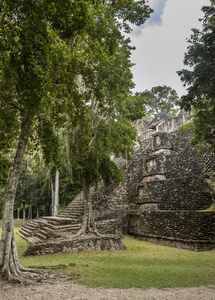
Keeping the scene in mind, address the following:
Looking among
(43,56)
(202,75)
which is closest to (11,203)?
(43,56)

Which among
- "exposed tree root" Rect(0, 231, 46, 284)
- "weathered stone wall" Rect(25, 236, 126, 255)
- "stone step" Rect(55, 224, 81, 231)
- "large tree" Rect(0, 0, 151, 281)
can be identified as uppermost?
"large tree" Rect(0, 0, 151, 281)

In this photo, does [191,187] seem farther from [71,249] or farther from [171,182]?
[71,249]

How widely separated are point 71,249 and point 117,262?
224cm

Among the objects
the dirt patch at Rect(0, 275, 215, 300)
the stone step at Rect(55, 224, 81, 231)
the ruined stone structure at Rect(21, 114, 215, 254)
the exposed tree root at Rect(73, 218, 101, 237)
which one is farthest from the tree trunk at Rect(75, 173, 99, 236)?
the dirt patch at Rect(0, 275, 215, 300)

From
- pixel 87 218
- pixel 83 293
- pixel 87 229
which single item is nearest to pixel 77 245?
pixel 87 229

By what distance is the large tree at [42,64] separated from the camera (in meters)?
3.71

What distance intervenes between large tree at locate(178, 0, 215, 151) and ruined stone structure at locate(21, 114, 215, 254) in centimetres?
359

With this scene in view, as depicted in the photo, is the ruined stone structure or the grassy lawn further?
the ruined stone structure

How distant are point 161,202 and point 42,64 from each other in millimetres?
10124

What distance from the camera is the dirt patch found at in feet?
11.3

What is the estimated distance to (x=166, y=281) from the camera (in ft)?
14.5

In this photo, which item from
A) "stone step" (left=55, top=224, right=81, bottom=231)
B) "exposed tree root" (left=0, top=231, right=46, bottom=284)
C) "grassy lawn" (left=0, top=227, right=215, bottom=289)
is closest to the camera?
"exposed tree root" (left=0, top=231, right=46, bottom=284)

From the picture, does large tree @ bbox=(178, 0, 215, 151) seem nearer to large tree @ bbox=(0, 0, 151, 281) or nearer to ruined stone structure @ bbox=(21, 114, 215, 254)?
large tree @ bbox=(0, 0, 151, 281)

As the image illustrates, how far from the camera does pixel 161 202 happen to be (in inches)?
475
